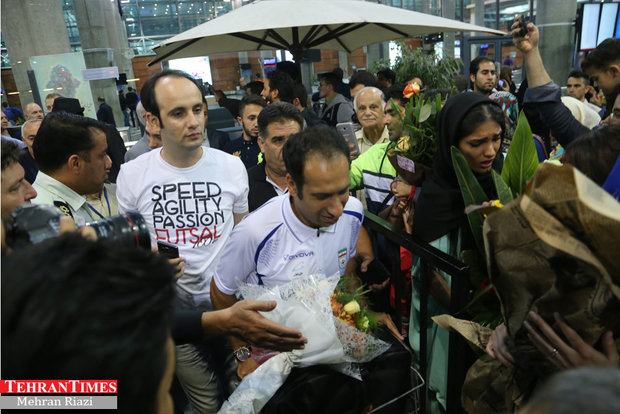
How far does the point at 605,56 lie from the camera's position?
2.77 meters

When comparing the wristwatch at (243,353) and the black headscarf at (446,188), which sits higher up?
the black headscarf at (446,188)

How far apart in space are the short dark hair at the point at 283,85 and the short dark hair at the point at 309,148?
3.38 m

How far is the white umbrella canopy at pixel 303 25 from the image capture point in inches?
148

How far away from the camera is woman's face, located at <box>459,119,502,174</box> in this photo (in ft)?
6.30

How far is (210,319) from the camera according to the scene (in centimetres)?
150

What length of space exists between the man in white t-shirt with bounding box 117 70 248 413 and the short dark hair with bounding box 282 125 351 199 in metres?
0.74

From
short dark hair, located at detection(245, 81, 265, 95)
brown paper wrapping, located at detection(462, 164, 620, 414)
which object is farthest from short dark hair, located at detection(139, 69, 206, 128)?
short dark hair, located at detection(245, 81, 265, 95)

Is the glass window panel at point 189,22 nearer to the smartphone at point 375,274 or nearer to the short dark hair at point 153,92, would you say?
the short dark hair at point 153,92

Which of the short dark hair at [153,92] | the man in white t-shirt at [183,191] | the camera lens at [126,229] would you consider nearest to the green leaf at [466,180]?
the camera lens at [126,229]

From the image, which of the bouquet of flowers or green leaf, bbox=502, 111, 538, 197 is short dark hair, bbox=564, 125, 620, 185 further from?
the bouquet of flowers

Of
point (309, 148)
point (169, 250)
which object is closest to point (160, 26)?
point (169, 250)

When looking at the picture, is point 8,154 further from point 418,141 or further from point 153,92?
point 418,141

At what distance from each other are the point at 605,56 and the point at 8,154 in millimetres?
3408

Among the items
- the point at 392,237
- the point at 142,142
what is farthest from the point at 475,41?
the point at 392,237
